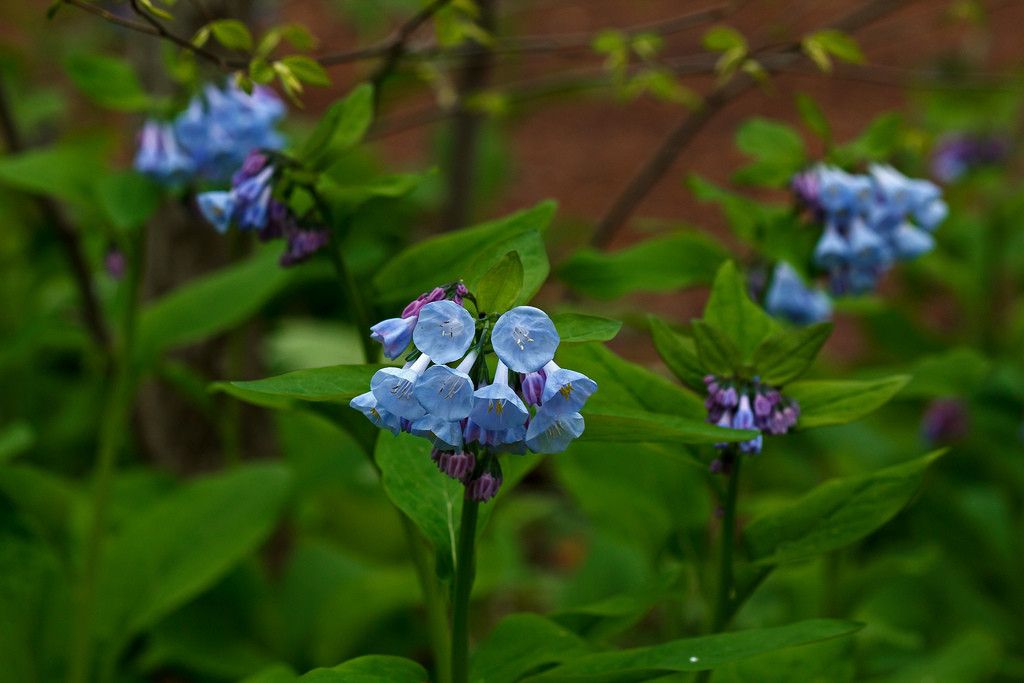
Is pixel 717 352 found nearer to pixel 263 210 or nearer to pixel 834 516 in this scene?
pixel 834 516

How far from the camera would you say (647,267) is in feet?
4.89

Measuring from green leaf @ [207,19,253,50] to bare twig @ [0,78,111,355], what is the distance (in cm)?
97

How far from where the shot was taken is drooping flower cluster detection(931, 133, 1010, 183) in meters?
3.00

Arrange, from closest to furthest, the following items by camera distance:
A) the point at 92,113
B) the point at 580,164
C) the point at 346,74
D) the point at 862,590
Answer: the point at 862,590
the point at 92,113
the point at 580,164
the point at 346,74

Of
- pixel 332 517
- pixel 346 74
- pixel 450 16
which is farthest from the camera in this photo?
pixel 346 74

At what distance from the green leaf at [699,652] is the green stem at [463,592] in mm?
87

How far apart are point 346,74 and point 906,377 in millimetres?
6038

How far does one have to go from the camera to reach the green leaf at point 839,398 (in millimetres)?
1058

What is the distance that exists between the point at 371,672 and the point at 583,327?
16.9 inches

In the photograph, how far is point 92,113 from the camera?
527 cm

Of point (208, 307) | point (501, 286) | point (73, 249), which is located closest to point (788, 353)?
point (501, 286)

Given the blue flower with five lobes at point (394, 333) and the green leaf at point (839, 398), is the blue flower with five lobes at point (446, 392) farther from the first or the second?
the green leaf at point (839, 398)

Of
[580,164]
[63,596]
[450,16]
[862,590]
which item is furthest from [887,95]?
[63,596]

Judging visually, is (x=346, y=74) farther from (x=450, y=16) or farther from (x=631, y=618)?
(x=631, y=618)
